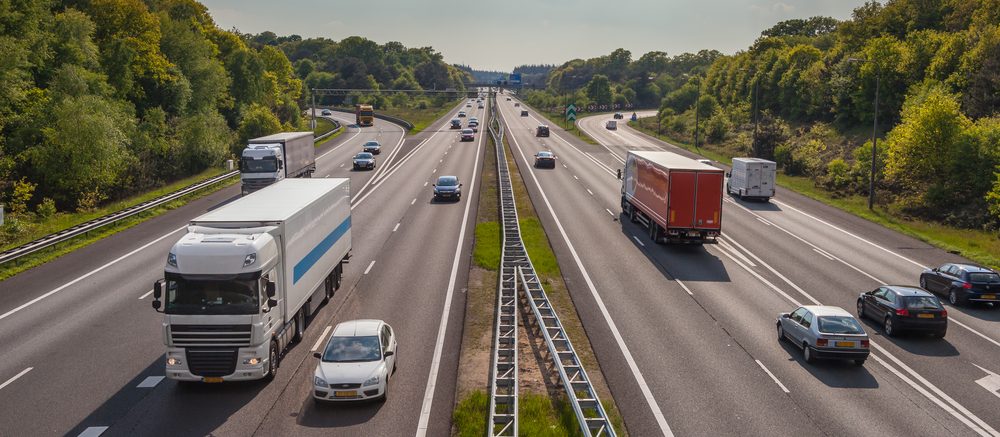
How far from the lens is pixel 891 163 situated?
4872 cm

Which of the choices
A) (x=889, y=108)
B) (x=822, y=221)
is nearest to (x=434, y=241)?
(x=822, y=221)

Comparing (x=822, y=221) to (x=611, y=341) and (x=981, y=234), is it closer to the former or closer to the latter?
(x=981, y=234)

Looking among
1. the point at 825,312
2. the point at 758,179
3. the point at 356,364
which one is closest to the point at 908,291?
the point at 825,312

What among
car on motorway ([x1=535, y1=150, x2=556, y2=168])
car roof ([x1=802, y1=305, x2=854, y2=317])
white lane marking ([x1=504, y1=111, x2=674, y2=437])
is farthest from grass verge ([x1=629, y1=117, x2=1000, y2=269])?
car on motorway ([x1=535, y1=150, x2=556, y2=168])

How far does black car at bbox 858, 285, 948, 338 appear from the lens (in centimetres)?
2350

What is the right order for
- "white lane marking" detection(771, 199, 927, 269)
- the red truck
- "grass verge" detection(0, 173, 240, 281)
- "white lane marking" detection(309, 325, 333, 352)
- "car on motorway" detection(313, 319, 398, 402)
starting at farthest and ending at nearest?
1. the red truck
2. "white lane marking" detection(771, 199, 927, 269)
3. "grass verge" detection(0, 173, 240, 281)
4. "white lane marking" detection(309, 325, 333, 352)
5. "car on motorway" detection(313, 319, 398, 402)

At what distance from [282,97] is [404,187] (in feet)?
219

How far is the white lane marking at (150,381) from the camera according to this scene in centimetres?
1871

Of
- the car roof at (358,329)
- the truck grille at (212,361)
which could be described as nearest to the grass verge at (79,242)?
the truck grille at (212,361)

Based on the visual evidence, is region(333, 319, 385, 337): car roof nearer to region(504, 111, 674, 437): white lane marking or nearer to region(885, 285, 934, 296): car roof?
region(504, 111, 674, 437): white lane marking

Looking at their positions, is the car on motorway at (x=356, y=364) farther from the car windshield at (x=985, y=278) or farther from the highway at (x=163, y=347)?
the car windshield at (x=985, y=278)

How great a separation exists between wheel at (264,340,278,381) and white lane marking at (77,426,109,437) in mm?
3704

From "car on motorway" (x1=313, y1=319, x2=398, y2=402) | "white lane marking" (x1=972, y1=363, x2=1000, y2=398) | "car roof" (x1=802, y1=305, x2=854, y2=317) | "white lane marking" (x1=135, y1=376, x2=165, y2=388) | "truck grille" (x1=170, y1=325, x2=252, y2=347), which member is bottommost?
"white lane marking" (x1=972, y1=363, x2=1000, y2=398)

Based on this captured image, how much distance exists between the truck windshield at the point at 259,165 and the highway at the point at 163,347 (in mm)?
6137
